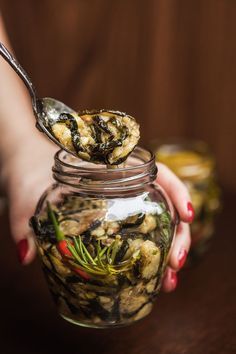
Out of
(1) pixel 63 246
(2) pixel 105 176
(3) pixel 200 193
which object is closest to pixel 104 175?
(2) pixel 105 176

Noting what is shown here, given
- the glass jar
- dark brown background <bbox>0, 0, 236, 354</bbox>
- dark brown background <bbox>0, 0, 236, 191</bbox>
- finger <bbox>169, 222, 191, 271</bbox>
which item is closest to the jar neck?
the glass jar

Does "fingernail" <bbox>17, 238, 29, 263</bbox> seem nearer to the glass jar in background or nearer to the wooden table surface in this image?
the wooden table surface

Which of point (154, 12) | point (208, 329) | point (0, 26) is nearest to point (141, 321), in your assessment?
point (208, 329)

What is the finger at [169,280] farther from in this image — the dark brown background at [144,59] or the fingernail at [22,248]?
the dark brown background at [144,59]

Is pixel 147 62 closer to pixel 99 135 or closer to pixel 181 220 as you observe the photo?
pixel 181 220

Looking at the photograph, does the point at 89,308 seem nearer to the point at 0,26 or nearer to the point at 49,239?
the point at 49,239

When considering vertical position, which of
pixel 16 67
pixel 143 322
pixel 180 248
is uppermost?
pixel 16 67
